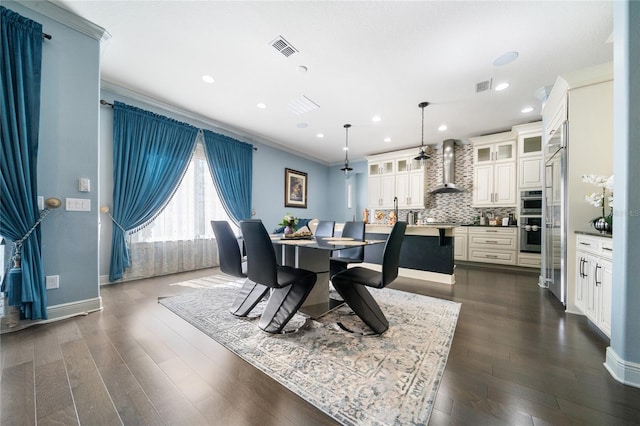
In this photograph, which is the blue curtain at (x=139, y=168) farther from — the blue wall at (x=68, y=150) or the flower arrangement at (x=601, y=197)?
the flower arrangement at (x=601, y=197)

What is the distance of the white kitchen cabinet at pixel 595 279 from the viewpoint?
184cm

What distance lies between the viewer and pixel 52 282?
2.14 metres

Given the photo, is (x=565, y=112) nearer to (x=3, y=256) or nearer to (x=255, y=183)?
(x=255, y=183)

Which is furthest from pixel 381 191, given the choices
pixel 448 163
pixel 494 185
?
pixel 494 185

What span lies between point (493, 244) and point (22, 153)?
669 centimetres

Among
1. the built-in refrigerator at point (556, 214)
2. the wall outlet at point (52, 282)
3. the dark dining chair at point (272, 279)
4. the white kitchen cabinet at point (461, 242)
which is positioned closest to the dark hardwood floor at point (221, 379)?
the wall outlet at point (52, 282)

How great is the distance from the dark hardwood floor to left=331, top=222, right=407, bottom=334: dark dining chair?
0.61 meters

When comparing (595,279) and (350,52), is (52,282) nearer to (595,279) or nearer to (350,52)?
(350,52)

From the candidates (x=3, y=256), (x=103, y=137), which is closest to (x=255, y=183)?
(x=103, y=137)

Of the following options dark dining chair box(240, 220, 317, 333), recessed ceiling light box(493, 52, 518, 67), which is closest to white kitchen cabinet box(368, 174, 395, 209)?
recessed ceiling light box(493, 52, 518, 67)

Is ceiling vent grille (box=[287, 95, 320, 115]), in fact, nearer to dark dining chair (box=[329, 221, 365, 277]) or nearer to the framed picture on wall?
dark dining chair (box=[329, 221, 365, 277])

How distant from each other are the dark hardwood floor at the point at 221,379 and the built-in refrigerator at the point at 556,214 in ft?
2.35

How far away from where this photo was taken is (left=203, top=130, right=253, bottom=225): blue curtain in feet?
14.6

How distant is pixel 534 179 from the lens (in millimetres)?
4441
